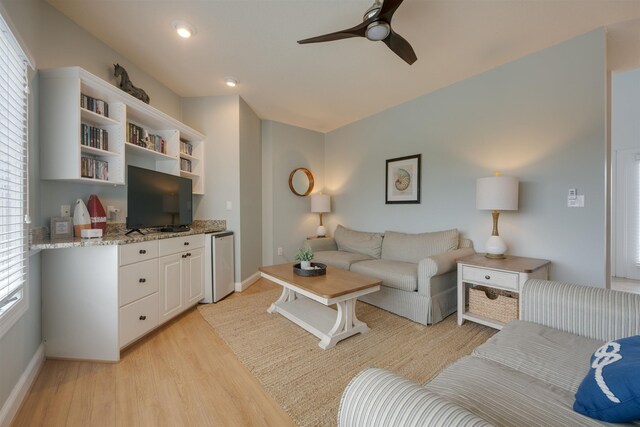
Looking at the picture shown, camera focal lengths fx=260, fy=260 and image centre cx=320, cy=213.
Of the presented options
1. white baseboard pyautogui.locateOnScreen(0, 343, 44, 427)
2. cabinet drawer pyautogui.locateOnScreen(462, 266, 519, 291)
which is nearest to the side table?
cabinet drawer pyautogui.locateOnScreen(462, 266, 519, 291)

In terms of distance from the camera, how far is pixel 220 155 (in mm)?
3420

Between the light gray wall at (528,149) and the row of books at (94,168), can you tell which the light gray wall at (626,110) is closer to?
the light gray wall at (528,149)

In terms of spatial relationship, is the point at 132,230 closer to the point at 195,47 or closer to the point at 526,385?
the point at 195,47

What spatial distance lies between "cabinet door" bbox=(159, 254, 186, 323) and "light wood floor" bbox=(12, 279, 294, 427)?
0.37 m

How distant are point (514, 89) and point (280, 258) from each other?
12.0ft

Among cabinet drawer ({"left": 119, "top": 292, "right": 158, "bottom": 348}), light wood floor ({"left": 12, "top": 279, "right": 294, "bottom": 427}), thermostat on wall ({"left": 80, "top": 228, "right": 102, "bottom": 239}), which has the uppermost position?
thermostat on wall ({"left": 80, "top": 228, "right": 102, "bottom": 239})

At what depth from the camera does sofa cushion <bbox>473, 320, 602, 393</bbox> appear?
1026 mm

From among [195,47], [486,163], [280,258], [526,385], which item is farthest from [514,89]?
[280,258]

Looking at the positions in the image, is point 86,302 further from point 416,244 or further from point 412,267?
point 416,244

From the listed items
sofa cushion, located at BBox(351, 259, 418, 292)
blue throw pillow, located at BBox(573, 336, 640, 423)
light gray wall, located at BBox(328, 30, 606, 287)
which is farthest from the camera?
sofa cushion, located at BBox(351, 259, 418, 292)

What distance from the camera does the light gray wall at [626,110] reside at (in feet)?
12.4

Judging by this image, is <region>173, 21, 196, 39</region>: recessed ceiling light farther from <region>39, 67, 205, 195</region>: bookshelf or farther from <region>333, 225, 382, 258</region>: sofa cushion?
<region>333, 225, 382, 258</region>: sofa cushion

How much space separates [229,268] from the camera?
3.30 m

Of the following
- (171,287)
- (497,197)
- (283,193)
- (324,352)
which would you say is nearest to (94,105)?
(171,287)
